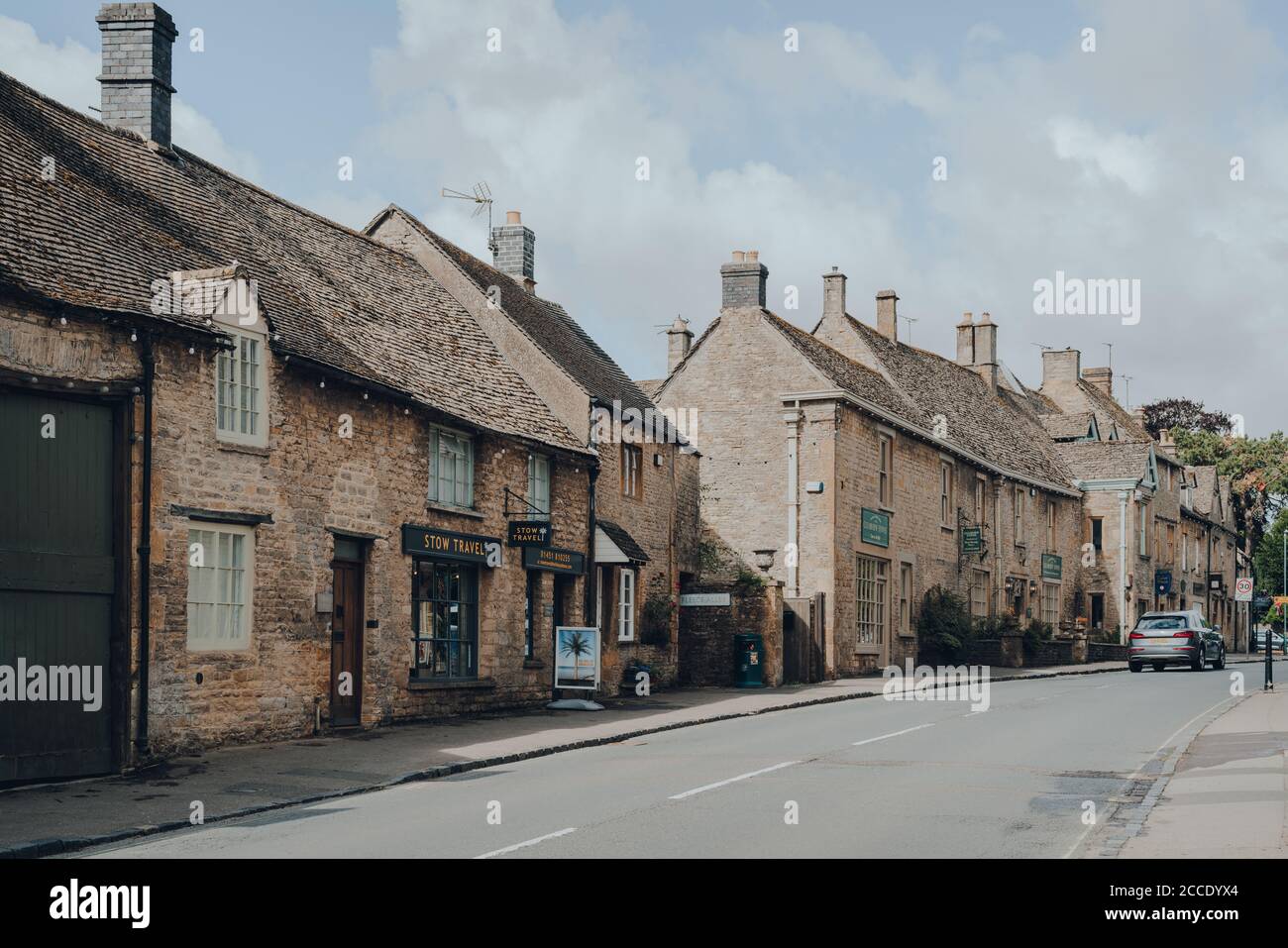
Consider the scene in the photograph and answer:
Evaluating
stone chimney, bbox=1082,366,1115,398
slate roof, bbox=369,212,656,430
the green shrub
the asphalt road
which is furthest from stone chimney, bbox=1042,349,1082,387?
the asphalt road

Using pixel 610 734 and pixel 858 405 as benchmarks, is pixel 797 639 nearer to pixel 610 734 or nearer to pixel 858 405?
pixel 858 405

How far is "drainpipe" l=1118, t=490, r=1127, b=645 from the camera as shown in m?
56.2

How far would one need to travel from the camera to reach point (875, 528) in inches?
1439

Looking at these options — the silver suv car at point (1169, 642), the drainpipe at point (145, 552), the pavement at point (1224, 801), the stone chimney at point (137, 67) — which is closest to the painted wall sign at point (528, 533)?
the stone chimney at point (137, 67)

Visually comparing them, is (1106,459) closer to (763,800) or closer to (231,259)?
(231,259)

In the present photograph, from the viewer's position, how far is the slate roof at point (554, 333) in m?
28.1

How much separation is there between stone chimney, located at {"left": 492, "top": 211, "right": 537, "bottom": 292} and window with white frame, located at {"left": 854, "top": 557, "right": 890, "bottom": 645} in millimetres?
10848

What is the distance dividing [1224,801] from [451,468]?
42.7 feet

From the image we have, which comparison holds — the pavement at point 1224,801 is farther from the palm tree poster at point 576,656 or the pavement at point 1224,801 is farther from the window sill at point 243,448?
the window sill at point 243,448

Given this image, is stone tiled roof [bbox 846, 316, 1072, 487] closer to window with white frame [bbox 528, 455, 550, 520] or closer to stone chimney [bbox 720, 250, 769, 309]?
stone chimney [bbox 720, 250, 769, 309]

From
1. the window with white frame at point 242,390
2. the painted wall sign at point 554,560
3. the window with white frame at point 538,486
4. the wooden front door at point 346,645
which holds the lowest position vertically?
the wooden front door at point 346,645

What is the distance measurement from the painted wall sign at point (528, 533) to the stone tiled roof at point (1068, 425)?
39.4m

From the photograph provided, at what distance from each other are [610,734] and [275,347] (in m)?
6.78
